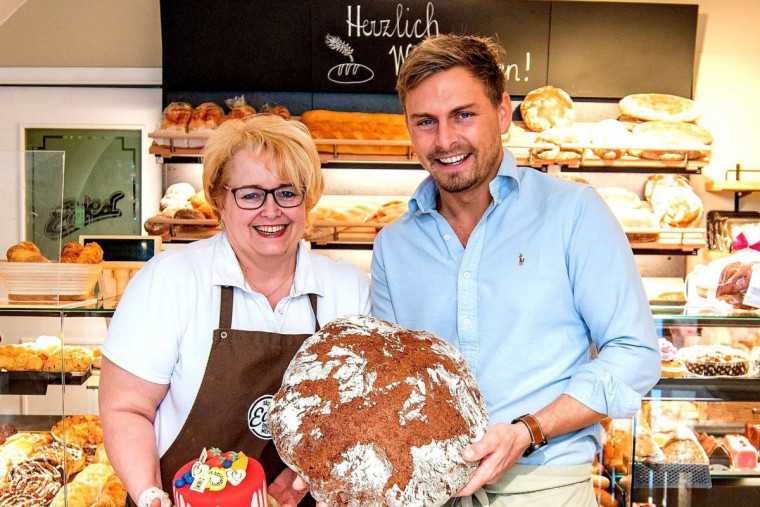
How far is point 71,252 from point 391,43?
7.88ft

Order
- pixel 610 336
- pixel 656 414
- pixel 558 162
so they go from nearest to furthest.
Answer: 1. pixel 610 336
2. pixel 656 414
3. pixel 558 162

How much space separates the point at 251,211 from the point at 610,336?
0.81 m

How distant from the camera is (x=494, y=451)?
118 centimetres

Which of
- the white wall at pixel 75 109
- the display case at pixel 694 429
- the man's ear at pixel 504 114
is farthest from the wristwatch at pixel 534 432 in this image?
the white wall at pixel 75 109

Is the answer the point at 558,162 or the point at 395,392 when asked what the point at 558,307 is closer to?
the point at 395,392

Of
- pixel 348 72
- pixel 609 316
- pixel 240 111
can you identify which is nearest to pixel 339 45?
pixel 348 72

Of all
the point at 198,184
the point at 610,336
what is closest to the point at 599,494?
the point at 610,336

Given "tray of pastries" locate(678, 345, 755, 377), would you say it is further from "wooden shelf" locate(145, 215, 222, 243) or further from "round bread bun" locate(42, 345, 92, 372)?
"wooden shelf" locate(145, 215, 222, 243)

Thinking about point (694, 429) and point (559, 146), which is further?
point (559, 146)

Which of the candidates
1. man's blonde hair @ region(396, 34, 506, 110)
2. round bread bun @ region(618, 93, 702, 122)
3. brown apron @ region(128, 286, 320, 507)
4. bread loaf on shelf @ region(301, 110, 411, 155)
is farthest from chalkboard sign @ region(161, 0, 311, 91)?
brown apron @ region(128, 286, 320, 507)

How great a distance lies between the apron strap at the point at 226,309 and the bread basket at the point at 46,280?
752 mm

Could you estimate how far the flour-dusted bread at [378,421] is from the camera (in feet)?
3.64

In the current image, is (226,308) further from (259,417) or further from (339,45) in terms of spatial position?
(339,45)

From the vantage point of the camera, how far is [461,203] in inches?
59.9
